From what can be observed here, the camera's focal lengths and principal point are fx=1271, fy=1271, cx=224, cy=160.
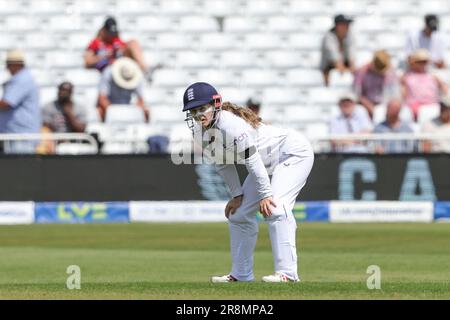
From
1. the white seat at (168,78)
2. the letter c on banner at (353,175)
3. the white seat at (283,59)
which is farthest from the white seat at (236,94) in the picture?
the letter c on banner at (353,175)

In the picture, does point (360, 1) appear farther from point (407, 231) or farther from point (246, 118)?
point (246, 118)

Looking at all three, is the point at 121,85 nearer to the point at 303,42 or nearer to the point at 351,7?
the point at 303,42

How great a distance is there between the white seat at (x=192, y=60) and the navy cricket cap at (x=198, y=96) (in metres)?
10.4

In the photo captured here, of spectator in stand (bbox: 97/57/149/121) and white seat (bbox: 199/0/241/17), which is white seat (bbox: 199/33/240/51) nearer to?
white seat (bbox: 199/0/241/17)

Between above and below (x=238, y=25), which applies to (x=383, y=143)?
below

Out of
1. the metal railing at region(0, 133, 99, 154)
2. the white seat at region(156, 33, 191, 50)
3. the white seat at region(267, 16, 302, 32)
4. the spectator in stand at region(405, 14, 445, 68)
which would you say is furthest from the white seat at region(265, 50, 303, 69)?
the metal railing at region(0, 133, 99, 154)

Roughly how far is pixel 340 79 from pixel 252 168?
1020 centimetres

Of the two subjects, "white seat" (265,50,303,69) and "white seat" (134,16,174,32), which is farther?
"white seat" (134,16,174,32)

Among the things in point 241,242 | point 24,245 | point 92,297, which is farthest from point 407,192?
point 92,297

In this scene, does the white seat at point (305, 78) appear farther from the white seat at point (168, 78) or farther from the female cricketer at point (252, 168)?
the female cricketer at point (252, 168)

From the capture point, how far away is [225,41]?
18.4 metres

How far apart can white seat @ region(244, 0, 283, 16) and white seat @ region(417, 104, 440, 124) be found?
350cm

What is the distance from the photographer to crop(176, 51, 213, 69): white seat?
17.9 meters

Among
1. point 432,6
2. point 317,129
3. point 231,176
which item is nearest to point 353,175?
point 317,129
